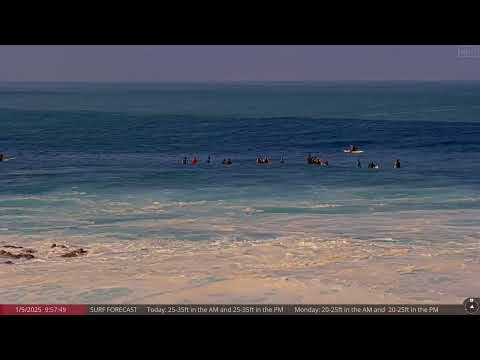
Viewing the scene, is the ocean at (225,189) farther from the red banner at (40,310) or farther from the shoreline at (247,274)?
the red banner at (40,310)

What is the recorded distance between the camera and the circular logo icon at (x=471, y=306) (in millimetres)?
9633

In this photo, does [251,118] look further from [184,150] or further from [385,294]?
[385,294]

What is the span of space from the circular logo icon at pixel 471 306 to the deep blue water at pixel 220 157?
6973mm

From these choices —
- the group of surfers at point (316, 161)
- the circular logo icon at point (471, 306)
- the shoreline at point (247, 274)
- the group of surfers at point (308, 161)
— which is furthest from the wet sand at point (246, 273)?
the group of surfers at point (316, 161)

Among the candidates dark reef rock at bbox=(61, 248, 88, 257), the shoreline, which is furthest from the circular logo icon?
dark reef rock at bbox=(61, 248, 88, 257)

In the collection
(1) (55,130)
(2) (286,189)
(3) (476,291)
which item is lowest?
(3) (476,291)

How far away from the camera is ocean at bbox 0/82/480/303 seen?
44.3ft

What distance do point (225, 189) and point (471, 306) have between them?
12.1 m

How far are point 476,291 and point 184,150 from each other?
21.2 m

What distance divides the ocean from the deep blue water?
8 cm

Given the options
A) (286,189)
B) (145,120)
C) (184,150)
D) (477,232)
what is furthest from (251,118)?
(477,232)

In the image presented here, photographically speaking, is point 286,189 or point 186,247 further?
point 286,189

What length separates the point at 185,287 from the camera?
11.8 metres

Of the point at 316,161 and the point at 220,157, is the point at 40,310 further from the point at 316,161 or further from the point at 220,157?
the point at 220,157
